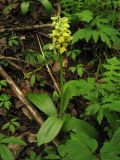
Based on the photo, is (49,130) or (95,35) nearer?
(49,130)

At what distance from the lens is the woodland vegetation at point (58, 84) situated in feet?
8.84

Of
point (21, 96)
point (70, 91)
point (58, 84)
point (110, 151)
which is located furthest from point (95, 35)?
point (110, 151)

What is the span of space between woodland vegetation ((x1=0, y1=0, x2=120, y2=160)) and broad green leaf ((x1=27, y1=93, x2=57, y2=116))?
10mm

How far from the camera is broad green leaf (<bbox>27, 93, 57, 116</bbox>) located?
3.19 meters

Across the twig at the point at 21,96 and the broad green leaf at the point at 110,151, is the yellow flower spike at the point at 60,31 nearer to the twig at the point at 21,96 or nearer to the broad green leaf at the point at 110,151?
the twig at the point at 21,96

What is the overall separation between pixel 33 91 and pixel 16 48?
30.5 inches

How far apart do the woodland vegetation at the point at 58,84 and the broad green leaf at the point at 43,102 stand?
10mm

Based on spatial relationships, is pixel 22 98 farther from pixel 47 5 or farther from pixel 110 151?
pixel 47 5

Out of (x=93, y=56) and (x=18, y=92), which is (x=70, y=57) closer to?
(x=93, y=56)

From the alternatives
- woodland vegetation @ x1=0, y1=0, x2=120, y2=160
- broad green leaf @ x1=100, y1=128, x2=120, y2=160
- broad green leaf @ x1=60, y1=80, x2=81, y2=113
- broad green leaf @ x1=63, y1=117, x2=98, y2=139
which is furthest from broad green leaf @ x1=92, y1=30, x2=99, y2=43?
broad green leaf @ x1=100, y1=128, x2=120, y2=160

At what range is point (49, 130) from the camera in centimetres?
292

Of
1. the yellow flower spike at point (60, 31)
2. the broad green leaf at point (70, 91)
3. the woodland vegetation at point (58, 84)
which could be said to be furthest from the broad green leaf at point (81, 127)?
the yellow flower spike at point (60, 31)

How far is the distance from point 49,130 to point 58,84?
2.79ft

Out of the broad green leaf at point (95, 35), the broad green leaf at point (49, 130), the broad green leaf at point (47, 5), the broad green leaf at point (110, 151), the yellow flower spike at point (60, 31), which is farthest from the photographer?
the broad green leaf at point (47, 5)
